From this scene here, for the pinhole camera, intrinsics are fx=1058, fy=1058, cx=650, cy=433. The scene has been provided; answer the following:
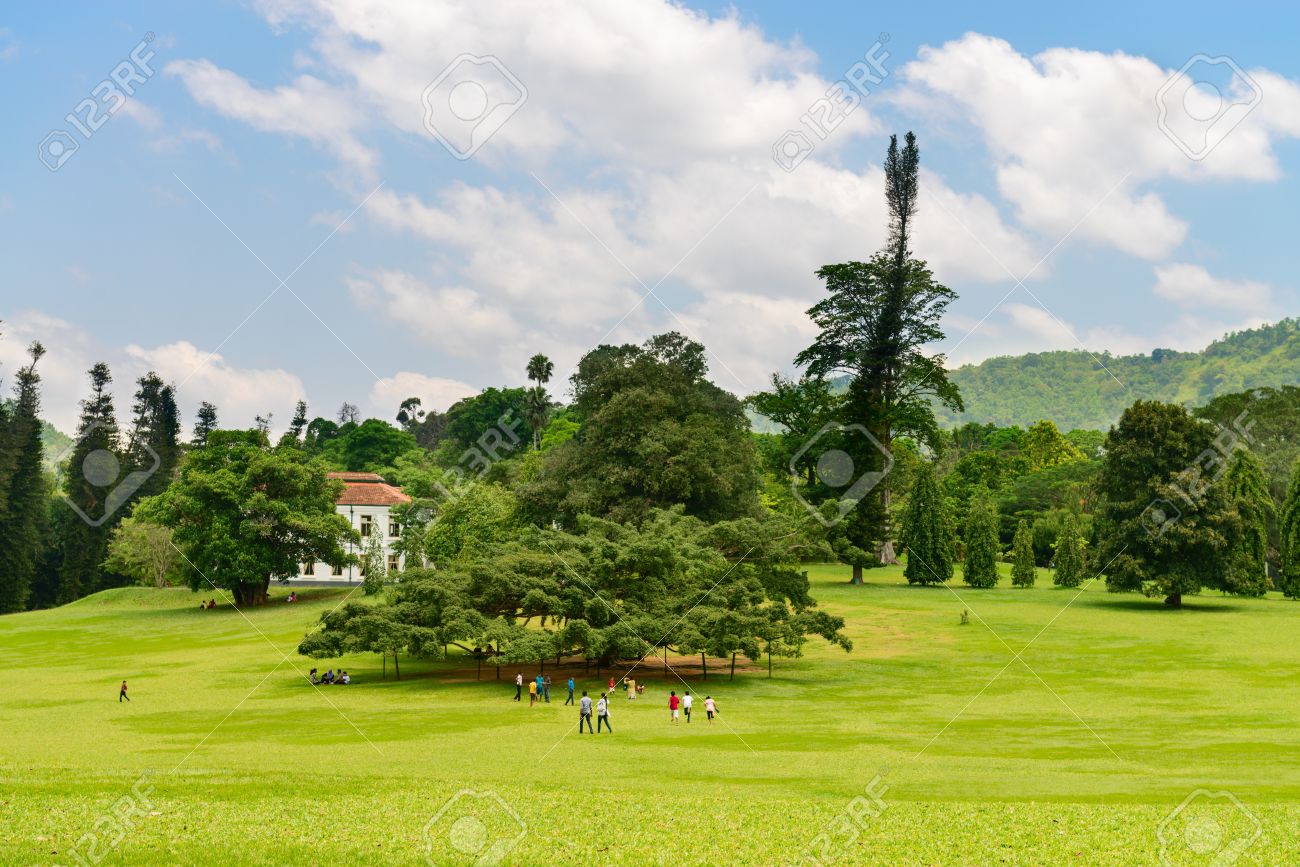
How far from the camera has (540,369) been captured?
12469 centimetres

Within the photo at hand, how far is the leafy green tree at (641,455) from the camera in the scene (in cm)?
5638

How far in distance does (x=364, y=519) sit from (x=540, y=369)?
36.8 m

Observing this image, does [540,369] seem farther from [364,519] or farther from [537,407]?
[364,519]

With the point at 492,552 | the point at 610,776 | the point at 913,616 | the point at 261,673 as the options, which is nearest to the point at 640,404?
the point at 492,552

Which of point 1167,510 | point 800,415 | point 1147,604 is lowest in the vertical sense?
point 1147,604

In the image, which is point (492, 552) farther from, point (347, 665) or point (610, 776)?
point (610, 776)

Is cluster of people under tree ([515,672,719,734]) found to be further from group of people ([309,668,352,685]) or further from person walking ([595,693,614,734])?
group of people ([309,668,352,685])

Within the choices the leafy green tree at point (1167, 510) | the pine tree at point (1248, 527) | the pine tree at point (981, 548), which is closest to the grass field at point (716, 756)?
the pine tree at point (1248, 527)

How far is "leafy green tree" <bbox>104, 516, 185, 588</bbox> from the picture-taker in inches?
3369

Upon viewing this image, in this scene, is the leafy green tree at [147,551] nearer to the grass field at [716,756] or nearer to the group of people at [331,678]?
the grass field at [716,756]

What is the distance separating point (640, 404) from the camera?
5744cm

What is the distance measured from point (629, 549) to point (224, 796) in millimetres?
23581

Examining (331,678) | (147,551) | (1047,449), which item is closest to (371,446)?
(147,551)

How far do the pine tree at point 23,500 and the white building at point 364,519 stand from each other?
76.0ft
